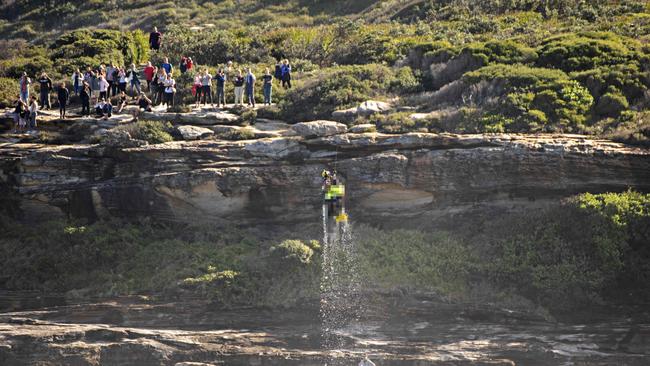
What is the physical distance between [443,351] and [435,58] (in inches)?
598

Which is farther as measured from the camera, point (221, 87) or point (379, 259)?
point (221, 87)

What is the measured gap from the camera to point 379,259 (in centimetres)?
2638

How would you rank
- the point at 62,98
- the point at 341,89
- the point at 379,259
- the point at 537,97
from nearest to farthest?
the point at 379,259 < the point at 537,97 < the point at 62,98 < the point at 341,89

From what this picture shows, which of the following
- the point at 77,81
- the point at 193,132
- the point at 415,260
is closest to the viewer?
the point at 415,260

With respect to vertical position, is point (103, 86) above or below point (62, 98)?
above

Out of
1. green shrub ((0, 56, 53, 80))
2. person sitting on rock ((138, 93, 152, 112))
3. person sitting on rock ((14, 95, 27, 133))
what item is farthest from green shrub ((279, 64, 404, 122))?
green shrub ((0, 56, 53, 80))

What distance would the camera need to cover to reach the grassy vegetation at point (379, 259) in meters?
24.7

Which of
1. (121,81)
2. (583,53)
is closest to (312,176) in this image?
(121,81)

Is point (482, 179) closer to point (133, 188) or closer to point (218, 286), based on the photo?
point (218, 286)

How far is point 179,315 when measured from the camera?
24656 mm

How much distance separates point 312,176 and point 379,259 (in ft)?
11.7

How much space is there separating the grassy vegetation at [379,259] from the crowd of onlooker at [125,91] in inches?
187

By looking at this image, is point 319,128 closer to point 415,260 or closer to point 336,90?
point 336,90

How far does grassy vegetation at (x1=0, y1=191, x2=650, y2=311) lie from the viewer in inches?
971
